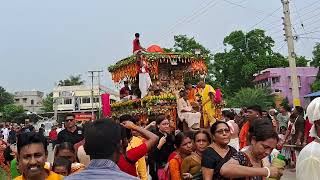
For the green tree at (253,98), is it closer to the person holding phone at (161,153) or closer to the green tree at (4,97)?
the person holding phone at (161,153)

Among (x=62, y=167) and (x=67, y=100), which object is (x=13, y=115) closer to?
(x=67, y=100)

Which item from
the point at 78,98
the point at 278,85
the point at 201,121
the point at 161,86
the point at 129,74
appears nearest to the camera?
the point at 201,121

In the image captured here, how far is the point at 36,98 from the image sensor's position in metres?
128

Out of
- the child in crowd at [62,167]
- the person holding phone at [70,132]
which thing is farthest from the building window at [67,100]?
the child in crowd at [62,167]

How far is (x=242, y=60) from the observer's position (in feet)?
212

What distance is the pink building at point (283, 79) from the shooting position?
6269 cm

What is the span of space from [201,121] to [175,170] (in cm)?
819

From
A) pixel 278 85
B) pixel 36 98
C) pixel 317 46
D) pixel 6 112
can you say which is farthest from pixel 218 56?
pixel 36 98

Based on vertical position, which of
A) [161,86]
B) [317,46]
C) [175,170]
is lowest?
[175,170]

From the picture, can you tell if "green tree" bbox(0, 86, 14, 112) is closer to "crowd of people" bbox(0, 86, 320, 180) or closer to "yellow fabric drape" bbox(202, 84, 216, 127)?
"yellow fabric drape" bbox(202, 84, 216, 127)

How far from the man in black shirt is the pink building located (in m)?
55.2

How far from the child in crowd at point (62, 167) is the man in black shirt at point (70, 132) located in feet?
11.1

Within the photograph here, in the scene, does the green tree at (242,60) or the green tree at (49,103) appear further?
the green tree at (49,103)

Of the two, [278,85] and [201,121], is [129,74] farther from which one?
[278,85]
